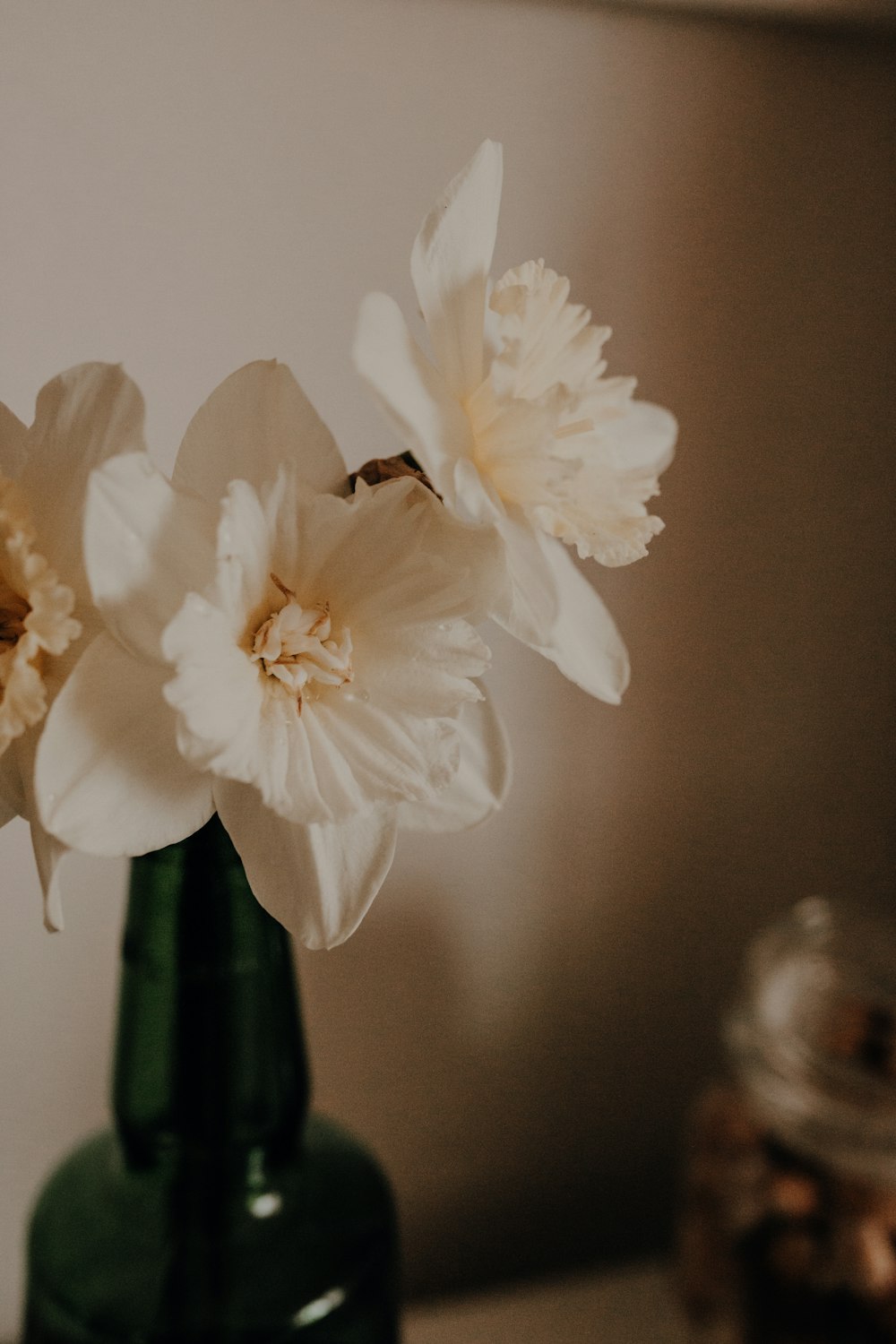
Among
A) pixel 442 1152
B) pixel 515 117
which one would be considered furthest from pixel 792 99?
pixel 442 1152

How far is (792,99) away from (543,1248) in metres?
0.99

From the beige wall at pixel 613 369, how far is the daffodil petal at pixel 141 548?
0.33 metres

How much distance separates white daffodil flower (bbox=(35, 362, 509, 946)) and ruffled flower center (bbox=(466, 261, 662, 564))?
0.10 ft

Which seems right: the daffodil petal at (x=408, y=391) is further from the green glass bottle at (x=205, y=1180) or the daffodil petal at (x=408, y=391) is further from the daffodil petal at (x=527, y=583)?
the green glass bottle at (x=205, y=1180)

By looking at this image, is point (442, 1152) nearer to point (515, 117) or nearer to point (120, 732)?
point (120, 732)

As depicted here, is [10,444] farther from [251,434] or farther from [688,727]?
[688,727]

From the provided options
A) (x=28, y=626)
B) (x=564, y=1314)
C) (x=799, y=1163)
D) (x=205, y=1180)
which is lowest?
(x=564, y=1314)

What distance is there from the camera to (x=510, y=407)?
0.40 meters

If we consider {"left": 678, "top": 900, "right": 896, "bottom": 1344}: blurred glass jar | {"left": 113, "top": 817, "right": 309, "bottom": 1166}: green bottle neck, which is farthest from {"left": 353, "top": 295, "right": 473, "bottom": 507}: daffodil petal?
{"left": 678, "top": 900, "right": 896, "bottom": 1344}: blurred glass jar

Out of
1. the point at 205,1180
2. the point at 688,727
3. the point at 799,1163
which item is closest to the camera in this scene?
the point at 205,1180

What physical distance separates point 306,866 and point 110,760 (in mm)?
86

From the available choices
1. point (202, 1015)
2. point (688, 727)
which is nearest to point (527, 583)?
point (202, 1015)

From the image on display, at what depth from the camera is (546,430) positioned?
1.30 ft

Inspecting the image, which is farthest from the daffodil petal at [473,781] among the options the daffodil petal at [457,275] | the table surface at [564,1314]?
the table surface at [564,1314]
